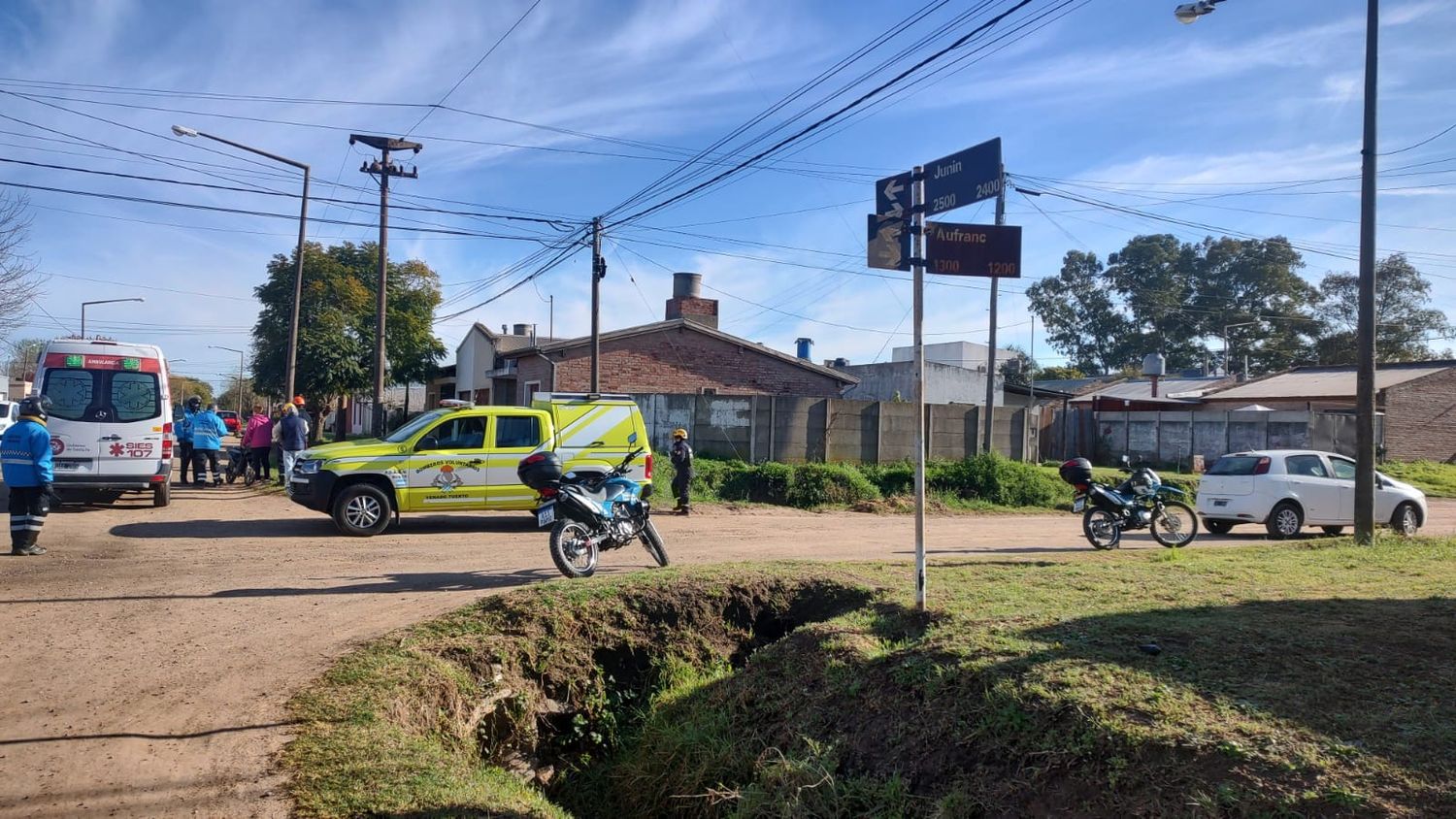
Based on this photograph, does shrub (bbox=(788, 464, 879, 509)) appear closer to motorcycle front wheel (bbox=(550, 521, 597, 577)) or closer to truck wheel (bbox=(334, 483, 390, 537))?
truck wheel (bbox=(334, 483, 390, 537))

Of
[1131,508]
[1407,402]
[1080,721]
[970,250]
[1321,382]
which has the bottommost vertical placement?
[1080,721]

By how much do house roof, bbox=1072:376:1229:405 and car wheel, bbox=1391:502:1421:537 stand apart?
84.1 ft

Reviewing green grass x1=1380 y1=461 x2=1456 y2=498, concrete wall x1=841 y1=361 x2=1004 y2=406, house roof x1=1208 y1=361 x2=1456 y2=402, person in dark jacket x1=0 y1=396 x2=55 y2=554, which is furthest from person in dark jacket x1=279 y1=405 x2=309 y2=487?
house roof x1=1208 y1=361 x2=1456 y2=402

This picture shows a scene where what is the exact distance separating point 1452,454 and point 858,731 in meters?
42.9

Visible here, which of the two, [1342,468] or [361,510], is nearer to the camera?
[361,510]

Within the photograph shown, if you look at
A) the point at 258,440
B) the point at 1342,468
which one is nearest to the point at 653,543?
the point at 258,440

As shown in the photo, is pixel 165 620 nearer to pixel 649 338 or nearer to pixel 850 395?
pixel 649 338

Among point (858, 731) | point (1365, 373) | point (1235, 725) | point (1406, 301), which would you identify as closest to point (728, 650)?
point (858, 731)

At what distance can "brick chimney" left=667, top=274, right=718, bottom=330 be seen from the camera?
31.8 metres

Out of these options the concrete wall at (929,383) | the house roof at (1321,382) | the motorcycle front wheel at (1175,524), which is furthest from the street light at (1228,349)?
→ the motorcycle front wheel at (1175,524)

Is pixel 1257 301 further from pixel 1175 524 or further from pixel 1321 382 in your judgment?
pixel 1175 524

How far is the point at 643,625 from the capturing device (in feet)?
24.7

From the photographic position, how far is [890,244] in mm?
6781

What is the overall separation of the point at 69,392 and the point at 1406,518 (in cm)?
2169
